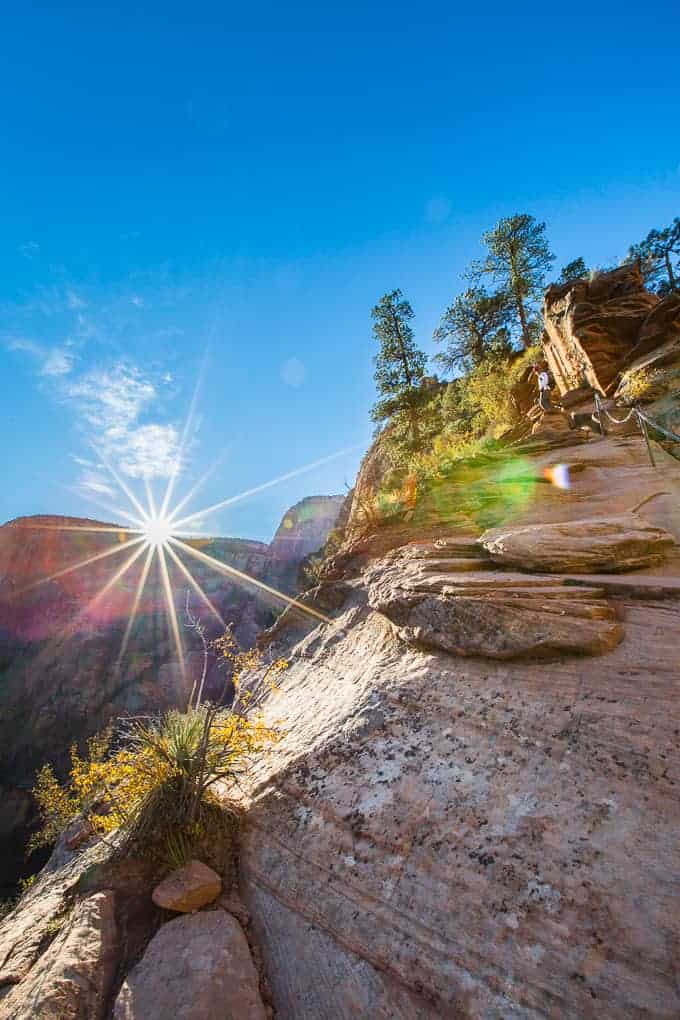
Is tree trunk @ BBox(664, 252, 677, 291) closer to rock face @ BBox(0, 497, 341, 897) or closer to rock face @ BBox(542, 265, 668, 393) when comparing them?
rock face @ BBox(542, 265, 668, 393)

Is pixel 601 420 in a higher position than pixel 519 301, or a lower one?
lower

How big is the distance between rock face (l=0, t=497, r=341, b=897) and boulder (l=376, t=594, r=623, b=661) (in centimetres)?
3576

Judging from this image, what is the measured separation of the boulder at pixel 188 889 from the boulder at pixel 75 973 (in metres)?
0.54

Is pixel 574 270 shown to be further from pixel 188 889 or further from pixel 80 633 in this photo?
pixel 80 633

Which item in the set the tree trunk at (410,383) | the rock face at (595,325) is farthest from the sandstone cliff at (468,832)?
the rock face at (595,325)

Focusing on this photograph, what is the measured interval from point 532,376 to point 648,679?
85.1ft

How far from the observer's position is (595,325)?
71.4 ft

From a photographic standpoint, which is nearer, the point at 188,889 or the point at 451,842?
the point at 451,842

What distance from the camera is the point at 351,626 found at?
27.4ft

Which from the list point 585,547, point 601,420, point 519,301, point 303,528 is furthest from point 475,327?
point 303,528

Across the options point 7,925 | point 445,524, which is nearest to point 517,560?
point 445,524

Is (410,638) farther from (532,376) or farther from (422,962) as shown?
(532,376)

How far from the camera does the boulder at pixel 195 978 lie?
3.35 meters

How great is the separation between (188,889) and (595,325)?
26814mm
